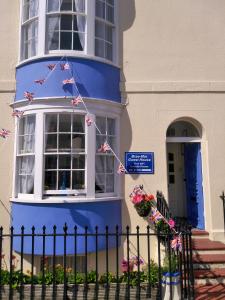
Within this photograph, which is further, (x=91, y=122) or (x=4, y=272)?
(x=91, y=122)

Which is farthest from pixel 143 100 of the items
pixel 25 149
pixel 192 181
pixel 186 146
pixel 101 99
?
pixel 25 149

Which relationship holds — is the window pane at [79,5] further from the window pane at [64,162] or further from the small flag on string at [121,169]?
the small flag on string at [121,169]

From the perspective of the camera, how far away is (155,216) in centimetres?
761

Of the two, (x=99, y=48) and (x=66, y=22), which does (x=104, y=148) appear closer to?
(x=99, y=48)

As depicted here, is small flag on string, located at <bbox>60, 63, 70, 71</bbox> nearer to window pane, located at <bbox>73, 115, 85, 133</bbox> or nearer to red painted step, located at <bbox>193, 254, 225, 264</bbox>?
window pane, located at <bbox>73, 115, 85, 133</bbox>

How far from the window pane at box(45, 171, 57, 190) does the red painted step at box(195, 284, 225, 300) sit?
376 centimetres

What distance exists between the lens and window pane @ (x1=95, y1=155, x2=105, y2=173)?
7.70 metres

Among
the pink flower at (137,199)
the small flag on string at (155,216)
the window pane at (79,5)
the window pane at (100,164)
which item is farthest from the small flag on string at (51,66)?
the small flag on string at (155,216)

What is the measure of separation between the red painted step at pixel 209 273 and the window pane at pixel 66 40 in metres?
6.01

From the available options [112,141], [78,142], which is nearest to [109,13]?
[112,141]

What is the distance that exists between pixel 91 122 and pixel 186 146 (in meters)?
3.21

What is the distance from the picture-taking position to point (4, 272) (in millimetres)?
6371

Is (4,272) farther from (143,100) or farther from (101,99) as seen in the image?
(143,100)

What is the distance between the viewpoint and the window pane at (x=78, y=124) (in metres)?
7.55
